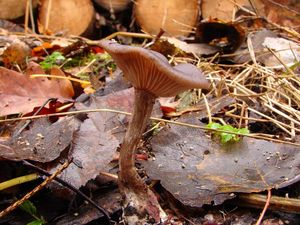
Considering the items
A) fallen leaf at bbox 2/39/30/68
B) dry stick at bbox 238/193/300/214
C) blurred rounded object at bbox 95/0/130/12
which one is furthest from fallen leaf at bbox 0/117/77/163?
blurred rounded object at bbox 95/0/130/12

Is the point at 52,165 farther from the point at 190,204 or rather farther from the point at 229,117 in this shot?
the point at 229,117

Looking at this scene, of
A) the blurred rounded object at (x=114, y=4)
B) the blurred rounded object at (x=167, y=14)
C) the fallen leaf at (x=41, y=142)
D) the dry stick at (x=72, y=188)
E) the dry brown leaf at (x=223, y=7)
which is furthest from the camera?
the blurred rounded object at (x=114, y=4)

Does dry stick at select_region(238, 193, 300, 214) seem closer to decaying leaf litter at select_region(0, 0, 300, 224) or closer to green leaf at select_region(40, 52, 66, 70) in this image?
decaying leaf litter at select_region(0, 0, 300, 224)

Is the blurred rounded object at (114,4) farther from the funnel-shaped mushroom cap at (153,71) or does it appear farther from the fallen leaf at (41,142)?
the funnel-shaped mushroom cap at (153,71)

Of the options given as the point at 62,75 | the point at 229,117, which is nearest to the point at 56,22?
the point at 62,75

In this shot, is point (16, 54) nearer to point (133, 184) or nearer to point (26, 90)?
point (26, 90)

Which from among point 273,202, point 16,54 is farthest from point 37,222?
point 16,54

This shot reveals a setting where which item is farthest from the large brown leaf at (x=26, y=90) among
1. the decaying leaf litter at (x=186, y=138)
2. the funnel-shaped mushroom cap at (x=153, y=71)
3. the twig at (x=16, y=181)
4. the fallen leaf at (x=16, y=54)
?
the funnel-shaped mushroom cap at (x=153, y=71)
